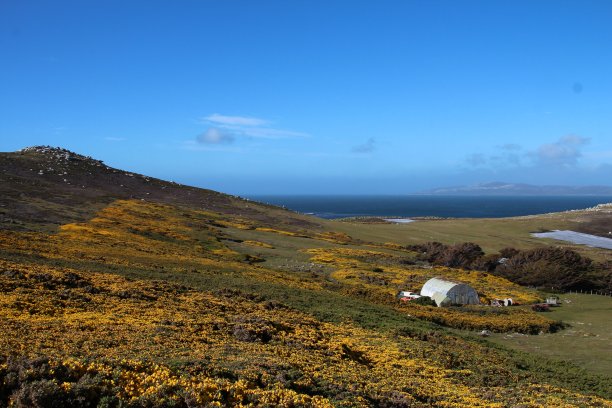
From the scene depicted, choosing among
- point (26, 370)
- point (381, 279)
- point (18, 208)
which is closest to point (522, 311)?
point (381, 279)

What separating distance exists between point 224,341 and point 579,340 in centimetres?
2407

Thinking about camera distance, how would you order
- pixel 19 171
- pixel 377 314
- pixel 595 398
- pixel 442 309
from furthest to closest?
1. pixel 19 171
2. pixel 442 309
3. pixel 377 314
4. pixel 595 398

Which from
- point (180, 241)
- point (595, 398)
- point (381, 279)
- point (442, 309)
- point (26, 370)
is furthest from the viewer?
point (180, 241)

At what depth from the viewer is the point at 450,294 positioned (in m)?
43.1

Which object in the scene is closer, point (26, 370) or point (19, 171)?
point (26, 370)

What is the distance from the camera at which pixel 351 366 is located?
19000mm

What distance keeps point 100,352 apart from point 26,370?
3863mm

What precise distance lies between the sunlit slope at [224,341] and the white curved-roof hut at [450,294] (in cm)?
420

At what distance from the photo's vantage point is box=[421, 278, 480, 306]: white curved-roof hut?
141 ft

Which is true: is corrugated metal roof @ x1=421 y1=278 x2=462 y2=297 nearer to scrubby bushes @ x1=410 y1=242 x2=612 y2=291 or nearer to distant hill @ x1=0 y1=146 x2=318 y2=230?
scrubby bushes @ x1=410 y1=242 x2=612 y2=291

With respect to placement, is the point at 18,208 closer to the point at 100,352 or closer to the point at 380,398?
the point at 100,352

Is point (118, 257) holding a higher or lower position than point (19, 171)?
lower

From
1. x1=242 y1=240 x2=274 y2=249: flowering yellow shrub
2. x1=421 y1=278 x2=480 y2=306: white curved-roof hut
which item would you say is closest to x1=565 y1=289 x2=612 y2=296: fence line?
x1=421 y1=278 x2=480 y2=306: white curved-roof hut

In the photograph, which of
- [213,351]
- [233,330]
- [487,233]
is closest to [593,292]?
[233,330]
